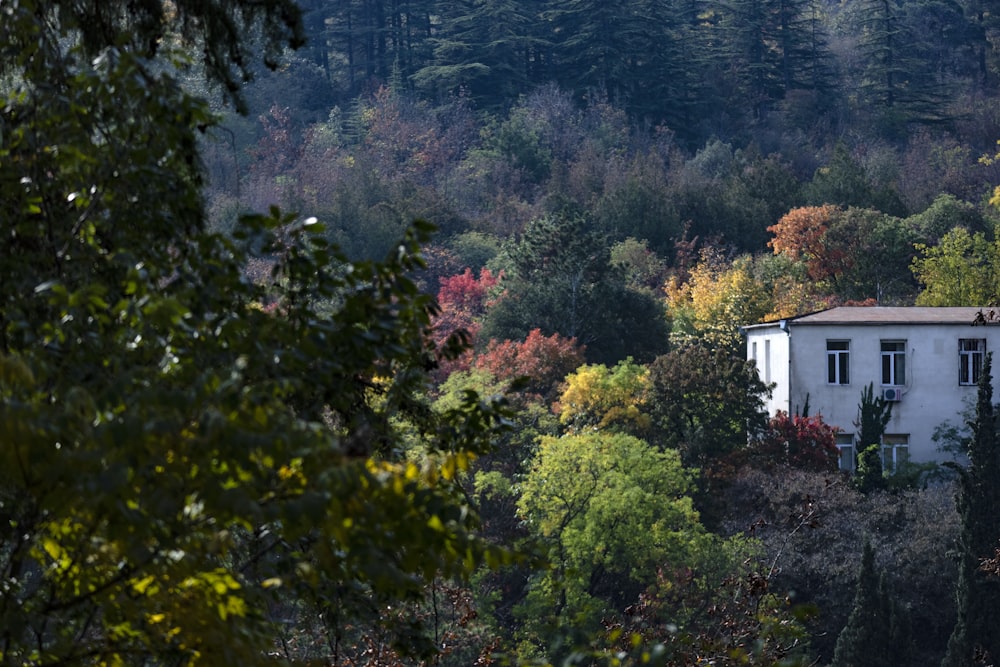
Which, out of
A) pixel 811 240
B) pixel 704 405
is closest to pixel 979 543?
pixel 704 405

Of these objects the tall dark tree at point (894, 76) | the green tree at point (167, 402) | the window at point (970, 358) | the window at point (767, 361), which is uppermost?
the green tree at point (167, 402)

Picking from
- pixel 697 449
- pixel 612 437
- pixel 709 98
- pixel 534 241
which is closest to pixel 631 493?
pixel 612 437

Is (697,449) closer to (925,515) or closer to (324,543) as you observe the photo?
(925,515)

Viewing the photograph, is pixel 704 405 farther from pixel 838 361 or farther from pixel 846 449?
pixel 846 449

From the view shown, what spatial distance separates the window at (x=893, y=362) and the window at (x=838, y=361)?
2.95 ft

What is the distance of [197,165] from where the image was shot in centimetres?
620

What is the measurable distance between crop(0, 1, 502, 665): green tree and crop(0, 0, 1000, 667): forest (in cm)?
2

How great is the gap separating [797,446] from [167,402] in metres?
33.2

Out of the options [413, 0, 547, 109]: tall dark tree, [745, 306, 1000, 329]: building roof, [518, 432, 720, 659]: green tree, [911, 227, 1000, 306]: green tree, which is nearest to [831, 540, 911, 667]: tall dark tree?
[518, 432, 720, 659]: green tree

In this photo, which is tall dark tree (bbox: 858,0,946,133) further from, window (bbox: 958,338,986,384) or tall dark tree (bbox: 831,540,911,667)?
tall dark tree (bbox: 831,540,911,667)

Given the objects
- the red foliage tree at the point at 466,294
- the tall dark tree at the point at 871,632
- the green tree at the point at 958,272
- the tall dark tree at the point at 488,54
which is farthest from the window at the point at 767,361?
the tall dark tree at the point at 488,54

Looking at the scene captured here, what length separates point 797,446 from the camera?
1426 inches

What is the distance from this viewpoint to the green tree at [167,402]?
4.05m

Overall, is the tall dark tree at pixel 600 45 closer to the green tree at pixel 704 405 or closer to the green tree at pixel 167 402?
the green tree at pixel 704 405
